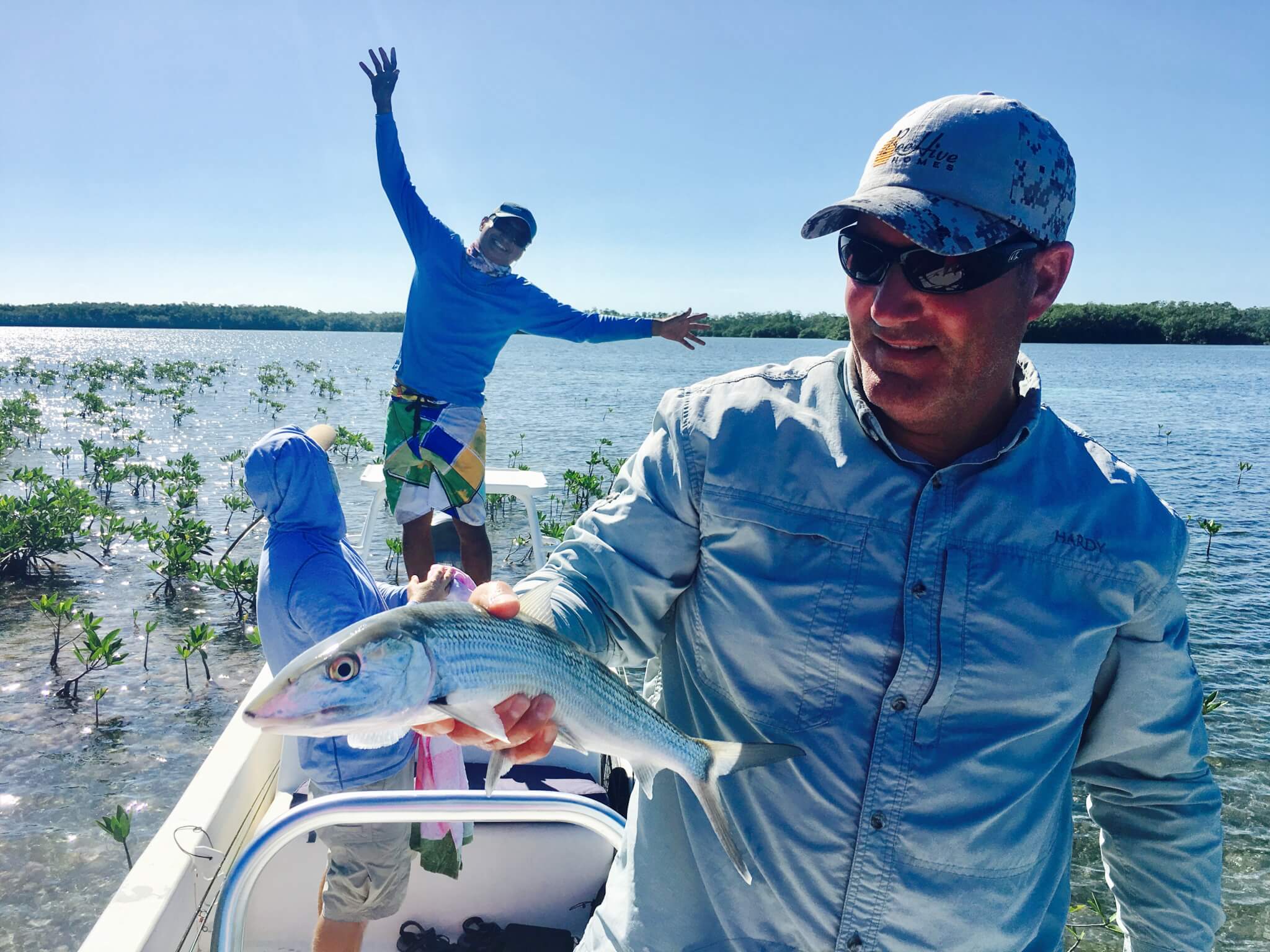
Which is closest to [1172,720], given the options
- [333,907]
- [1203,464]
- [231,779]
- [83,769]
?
[333,907]

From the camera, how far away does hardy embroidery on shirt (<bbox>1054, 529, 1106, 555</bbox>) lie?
1.77m

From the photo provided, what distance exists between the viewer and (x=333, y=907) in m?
3.47

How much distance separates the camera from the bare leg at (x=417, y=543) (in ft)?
21.2

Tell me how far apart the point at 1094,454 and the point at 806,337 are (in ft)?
418

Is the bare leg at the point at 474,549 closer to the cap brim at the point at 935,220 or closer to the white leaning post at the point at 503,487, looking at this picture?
the white leaning post at the point at 503,487

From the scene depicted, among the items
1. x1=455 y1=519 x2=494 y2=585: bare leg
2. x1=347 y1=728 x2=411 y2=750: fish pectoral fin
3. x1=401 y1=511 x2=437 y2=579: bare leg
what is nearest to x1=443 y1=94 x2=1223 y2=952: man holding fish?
x1=347 y1=728 x2=411 y2=750: fish pectoral fin

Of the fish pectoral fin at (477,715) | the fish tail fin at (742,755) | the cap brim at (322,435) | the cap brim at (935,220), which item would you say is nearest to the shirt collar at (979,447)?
the cap brim at (935,220)

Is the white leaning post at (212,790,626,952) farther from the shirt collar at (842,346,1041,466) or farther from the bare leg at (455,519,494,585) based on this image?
the bare leg at (455,519,494,585)

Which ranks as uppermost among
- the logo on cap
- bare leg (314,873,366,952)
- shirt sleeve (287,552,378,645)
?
the logo on cap

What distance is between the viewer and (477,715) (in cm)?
161

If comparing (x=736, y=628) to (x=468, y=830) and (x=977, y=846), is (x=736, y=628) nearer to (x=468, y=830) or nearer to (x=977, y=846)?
(x=977, y=846)

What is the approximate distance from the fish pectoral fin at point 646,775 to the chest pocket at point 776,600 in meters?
0.25

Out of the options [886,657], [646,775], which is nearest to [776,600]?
[886,657]

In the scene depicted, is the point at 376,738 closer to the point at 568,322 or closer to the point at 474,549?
the point at 474,549
